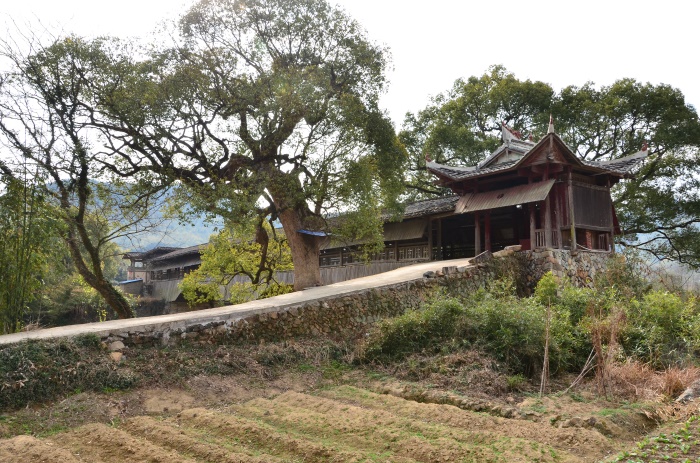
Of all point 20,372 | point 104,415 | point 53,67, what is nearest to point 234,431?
point 104,415

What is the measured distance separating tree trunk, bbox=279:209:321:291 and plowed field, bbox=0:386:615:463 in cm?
910

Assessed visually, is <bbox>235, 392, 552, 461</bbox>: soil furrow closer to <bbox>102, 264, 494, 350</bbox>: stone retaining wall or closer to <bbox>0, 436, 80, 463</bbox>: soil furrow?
<bbox>0, 436, 80, 463</bbox>: soil furrow

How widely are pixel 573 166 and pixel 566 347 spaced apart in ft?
32.4

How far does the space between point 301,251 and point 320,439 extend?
10.5 metres

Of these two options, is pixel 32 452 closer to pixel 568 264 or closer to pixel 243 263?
pixel 243 263

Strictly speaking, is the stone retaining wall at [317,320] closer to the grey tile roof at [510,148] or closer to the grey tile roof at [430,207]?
the grey tile roof at [430,207]

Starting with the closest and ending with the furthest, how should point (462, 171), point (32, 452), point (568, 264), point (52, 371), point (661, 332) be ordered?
point (32, 452) → point (52, 371) → point (661, 332) → point (568, 264) → point (462, 171)

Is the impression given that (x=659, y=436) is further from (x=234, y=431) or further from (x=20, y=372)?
(x=20, y=372)

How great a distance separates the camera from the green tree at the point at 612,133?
80.7 ft

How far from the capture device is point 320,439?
6016mm

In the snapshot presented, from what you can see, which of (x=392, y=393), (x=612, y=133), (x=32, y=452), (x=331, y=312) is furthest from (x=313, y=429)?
(x=612, y=133)

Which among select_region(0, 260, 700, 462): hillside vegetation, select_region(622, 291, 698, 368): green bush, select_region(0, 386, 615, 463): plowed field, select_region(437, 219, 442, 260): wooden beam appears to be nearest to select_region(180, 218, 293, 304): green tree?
select_region(437, 219, 442, 260): wooden beam

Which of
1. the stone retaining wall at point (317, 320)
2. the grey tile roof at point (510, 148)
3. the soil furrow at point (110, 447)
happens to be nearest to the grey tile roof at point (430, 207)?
the grey tile roof at point (510, 148)

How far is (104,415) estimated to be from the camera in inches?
276
